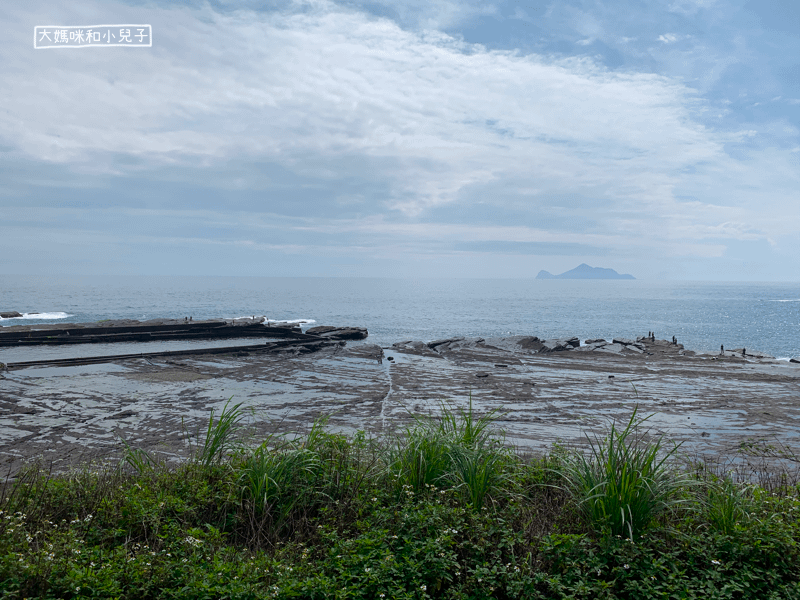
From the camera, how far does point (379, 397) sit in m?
18.7

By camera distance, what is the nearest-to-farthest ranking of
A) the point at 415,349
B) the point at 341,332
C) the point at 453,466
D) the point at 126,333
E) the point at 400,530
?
the point at 400,530
the point at 453,466
the point at 126,333
the point at 415,349
the point at 341,332

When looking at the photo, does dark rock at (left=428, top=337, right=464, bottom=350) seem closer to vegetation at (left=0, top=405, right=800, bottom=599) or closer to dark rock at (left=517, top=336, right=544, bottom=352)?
dark rock at (left=517, top=336, right=544, bottom=352)

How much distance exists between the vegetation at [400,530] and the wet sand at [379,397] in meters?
2.58

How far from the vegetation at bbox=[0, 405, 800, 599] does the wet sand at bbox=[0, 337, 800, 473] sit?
2.58 m

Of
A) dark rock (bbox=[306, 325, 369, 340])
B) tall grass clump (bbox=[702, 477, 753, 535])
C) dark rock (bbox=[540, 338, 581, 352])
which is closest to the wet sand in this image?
dark rock (bbox=[540, 338, 581, 352])

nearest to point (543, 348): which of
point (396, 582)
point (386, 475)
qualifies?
point (386, 475)

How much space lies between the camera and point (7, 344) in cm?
2944

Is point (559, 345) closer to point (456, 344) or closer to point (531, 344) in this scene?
point (531, 344)

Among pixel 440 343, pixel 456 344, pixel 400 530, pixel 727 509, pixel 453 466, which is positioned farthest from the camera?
pixel 440 343

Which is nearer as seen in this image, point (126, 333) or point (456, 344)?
point (126, 333)

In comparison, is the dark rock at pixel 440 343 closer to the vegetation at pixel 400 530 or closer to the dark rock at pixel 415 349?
the dark rock at pixel 415 349

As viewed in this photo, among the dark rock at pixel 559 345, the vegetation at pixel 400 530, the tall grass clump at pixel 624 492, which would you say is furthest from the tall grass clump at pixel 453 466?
the dark rock at pixel 559 345

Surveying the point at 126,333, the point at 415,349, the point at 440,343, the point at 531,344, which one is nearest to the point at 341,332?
the point at 415,349

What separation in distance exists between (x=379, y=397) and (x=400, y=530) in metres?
14.0
